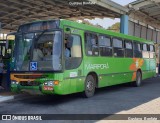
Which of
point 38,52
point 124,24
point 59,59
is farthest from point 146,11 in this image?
point 59,59

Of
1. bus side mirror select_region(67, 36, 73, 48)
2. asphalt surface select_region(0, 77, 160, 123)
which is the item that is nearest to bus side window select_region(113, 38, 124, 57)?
asphalt surface select_region(0, 77, 160, 123)

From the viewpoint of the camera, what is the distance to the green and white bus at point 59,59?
1027 cm

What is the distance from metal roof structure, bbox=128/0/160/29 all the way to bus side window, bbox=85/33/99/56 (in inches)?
373

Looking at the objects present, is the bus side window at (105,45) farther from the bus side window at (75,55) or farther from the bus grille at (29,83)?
the bus grille at (29,83)

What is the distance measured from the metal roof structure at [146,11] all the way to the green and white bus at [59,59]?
8.69 meters

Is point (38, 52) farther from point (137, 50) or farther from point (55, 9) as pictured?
point (55, 9)

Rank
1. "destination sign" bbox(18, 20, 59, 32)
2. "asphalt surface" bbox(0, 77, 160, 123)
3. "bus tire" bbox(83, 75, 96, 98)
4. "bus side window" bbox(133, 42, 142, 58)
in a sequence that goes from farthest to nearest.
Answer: "bus side window" bbox(133, 42, 142, 58) < "bus tire" bbox(83, 75, 96, 98) < "destination sign" bbox(18, 20, 59, 32) < "asphalt surface" bbox(0, 77, 160, 123)

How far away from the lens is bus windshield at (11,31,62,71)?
33.8ft

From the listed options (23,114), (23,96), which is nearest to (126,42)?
(23,96)

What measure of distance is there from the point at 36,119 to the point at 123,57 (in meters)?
7.98

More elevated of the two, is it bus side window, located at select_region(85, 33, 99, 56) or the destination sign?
the destination sign

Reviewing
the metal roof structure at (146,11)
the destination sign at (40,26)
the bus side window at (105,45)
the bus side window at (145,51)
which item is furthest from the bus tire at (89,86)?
the metal roof structure at (146,11)

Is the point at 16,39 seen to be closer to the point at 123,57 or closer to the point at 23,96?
the point at 23,96

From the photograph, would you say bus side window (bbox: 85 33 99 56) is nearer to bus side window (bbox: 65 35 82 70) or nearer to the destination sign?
bus side window (bbox: 65 35 82 70)
